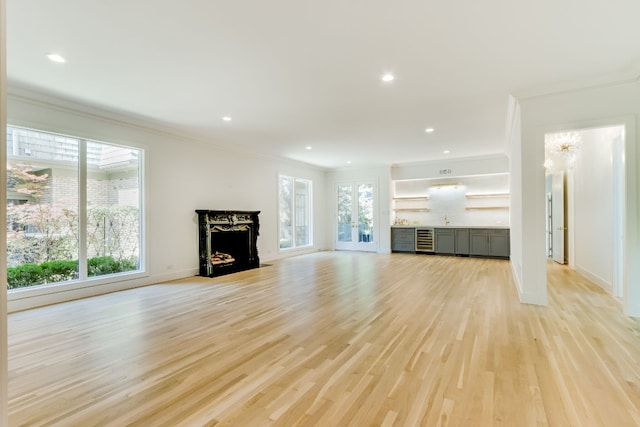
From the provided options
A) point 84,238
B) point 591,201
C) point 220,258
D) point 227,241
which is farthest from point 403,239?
point 84,238

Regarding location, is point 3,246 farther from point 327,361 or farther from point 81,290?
point 81,290

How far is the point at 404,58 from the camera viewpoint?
3178 mm

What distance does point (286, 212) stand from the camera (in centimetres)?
913

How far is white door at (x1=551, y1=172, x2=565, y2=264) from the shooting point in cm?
722

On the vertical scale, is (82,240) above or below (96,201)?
below

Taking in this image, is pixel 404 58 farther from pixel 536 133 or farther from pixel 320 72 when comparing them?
pixel 536 133

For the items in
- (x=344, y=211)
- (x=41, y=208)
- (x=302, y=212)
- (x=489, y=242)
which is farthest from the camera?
(x=344, y=211)

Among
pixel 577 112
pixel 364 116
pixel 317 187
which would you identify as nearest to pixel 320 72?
pixel 364 116

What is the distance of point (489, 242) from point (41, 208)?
9372mm

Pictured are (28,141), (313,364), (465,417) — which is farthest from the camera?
(28,141)

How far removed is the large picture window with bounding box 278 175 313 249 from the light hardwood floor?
4523 mm

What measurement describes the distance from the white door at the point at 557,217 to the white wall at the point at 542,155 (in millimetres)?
4097

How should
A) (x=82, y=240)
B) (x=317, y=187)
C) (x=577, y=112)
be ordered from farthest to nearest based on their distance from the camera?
1. (x=317, y=187)
2. (x=82, y=240)
3. (x=577, y=112)

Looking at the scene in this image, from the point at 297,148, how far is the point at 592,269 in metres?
6.25
